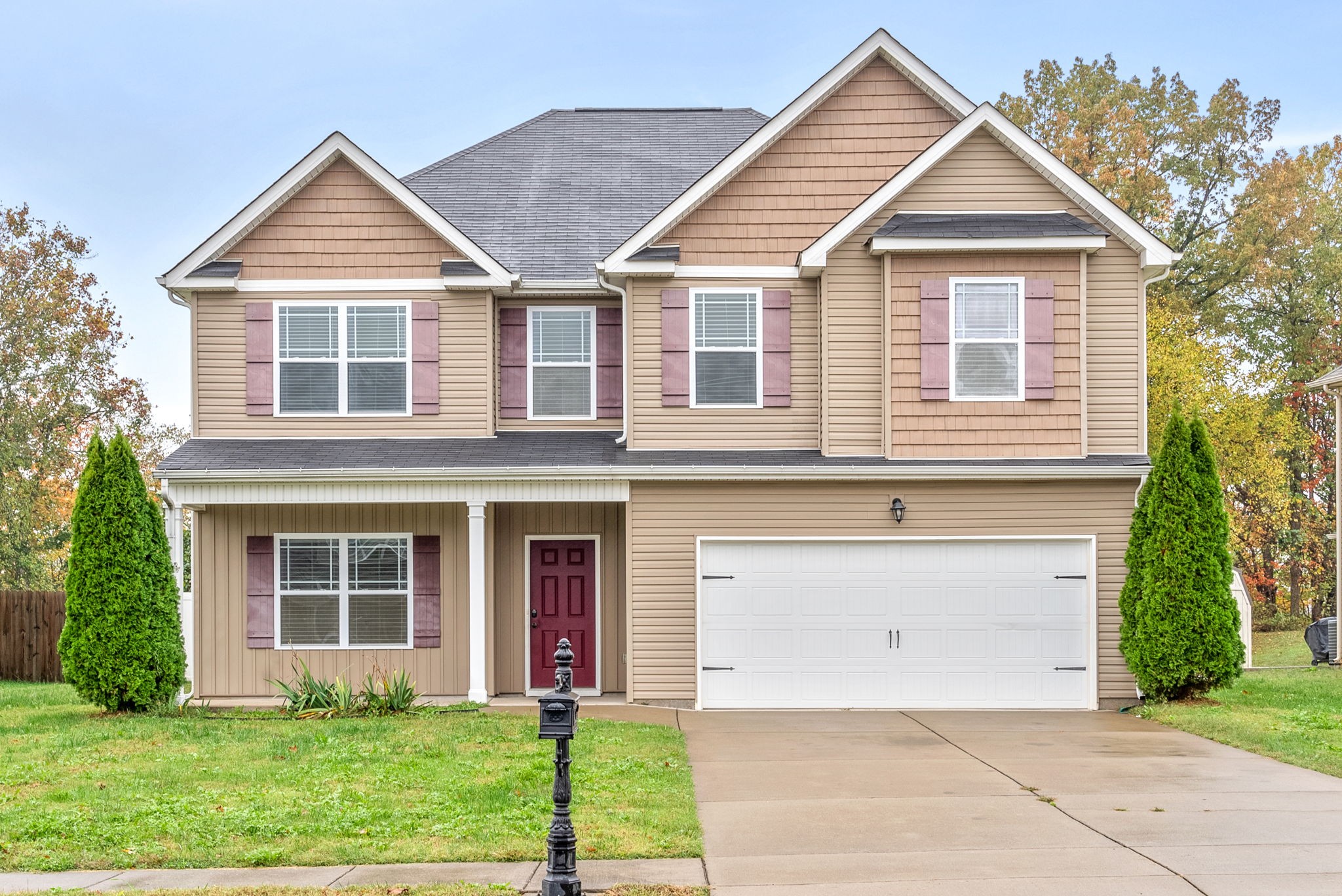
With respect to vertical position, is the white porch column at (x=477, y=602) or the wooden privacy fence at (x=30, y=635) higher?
the white porch column at (x=477, y=602)

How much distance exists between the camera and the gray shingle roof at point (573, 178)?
57.2 feet

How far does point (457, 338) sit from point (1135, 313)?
27.6 feet

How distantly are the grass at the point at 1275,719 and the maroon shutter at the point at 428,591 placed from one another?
8.46 metres

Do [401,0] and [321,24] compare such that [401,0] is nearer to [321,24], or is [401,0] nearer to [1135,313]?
[321,24]

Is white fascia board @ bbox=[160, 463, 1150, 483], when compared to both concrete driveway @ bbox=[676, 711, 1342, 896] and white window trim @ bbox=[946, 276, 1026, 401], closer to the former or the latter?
white window trim @ bbox=[946, 276, 1026, 401]

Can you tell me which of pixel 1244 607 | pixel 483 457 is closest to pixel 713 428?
pixel 483 457

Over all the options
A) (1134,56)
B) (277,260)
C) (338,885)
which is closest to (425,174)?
(277,260)

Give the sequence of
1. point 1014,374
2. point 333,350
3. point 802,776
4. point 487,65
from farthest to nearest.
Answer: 1. point 487,65
2. point 333,350
3. point 1014,374
4. point 802,776

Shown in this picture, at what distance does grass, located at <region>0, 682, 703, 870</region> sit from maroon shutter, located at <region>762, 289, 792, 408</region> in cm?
461

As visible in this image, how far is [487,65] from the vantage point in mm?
28297

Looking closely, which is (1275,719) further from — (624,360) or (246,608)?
(246,608)

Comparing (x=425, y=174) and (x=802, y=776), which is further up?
(x=425, y=174)

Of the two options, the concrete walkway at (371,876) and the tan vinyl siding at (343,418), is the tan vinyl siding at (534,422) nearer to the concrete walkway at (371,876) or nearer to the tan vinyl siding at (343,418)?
the tan vinyl siding at (343,418)

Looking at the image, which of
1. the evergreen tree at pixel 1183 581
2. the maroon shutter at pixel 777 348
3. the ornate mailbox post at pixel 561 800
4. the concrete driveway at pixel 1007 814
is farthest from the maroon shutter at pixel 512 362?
the ornate mailbox post at pixel 561 800
